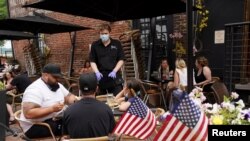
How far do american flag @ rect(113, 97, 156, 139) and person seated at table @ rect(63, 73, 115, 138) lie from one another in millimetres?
196

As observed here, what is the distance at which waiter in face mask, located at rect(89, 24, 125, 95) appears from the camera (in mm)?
5934

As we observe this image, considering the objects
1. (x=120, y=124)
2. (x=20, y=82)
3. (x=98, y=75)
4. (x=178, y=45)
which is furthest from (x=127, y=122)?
(x=178, y=45)

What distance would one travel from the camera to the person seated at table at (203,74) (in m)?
7.11

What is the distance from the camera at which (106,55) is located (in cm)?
605

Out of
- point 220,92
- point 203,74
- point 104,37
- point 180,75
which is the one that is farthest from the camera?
point 203,74

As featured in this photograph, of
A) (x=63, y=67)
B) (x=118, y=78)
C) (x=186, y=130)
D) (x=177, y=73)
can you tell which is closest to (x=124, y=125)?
(x=186, y=130)

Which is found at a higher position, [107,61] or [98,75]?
[107,61]

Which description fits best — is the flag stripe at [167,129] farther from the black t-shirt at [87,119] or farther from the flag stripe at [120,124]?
the black t-shirt at [87,119]

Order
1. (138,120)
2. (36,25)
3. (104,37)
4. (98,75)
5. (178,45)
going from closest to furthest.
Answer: (138,120), (98,75), (104,37), (178,45), (36,25)

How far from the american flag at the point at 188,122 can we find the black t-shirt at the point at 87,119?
1.06m

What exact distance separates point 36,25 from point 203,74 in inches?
212

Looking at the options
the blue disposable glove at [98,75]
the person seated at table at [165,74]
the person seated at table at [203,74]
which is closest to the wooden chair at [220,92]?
the person seated at table at [203,74]

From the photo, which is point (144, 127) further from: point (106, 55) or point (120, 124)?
point (106, 55)

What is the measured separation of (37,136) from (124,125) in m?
1.42
